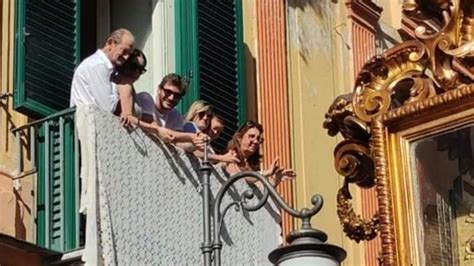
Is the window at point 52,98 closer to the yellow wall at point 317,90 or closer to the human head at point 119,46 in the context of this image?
the human head at point 119,46

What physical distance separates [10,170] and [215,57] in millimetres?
2260

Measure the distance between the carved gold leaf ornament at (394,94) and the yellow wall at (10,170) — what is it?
1913 millimetres

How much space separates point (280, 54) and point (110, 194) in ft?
11.5

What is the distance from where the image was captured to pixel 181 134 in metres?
11.0

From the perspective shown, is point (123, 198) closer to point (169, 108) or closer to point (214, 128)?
point (169, 108)

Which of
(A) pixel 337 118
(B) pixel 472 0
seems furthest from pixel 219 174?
(B) pixel 472 0

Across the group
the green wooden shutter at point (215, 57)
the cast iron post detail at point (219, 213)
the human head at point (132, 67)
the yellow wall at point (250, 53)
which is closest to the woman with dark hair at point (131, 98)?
the human head at point (132, 67)

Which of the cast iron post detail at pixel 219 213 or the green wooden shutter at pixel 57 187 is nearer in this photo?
the cast iron post detail at pixel 219 213

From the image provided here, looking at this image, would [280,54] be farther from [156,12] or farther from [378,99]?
[378,99]

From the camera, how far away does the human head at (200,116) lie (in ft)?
38.1

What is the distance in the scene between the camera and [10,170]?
11383 millimetres

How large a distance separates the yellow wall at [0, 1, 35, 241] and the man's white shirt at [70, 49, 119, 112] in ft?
2.39

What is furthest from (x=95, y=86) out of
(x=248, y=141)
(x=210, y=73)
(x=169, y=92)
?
(x=210, y=73)

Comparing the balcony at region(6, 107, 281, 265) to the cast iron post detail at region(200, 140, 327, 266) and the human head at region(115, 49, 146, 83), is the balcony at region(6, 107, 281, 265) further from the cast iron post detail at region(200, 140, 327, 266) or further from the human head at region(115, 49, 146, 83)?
the cast iron post detail at region(200, 140, 327, 266)
